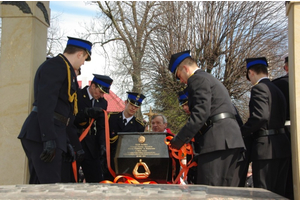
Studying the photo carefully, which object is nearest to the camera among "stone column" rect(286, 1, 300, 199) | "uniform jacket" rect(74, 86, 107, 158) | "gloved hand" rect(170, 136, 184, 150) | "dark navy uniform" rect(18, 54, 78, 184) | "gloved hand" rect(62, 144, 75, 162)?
"stone column" rect(286, 1, 300, 199)

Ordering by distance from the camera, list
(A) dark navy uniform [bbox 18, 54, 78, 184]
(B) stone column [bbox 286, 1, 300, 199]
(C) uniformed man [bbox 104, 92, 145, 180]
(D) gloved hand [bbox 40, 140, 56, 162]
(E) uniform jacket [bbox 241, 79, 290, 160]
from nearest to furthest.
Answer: (B) stone column [bbox 286, 1, 300, 199] → (D) gloved hand [bbox 40, 140, 56, 162] → (A) dark navy uniform [bbox 18, 54, 78, 184] → (E) uniform jacket [bbox 241, 79, 290, 160] → (C) uniformed man [bbox 104, 92, 145, 180]

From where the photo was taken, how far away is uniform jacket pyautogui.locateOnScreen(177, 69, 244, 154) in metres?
3.51

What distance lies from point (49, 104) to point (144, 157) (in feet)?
4.31

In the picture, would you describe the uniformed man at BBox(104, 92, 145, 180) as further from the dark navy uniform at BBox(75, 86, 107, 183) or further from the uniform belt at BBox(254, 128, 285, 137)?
the uniform belt at BBox(254, 128, 285, 137)

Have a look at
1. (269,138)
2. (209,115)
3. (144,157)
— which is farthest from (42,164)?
(269,138)

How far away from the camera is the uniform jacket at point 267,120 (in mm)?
4039

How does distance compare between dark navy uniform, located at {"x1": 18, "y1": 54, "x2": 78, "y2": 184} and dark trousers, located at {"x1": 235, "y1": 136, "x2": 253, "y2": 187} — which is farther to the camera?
dark trousers, located at {"x1": 235, "y1": 136, "x2": 253, "y2": 187}

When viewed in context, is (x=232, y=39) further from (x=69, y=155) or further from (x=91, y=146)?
(x=69, y=155)

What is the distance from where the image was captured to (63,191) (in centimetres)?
213

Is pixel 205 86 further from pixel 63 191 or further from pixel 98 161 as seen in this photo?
pixel 98 161

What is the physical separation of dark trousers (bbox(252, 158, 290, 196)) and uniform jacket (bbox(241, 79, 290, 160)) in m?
0.10

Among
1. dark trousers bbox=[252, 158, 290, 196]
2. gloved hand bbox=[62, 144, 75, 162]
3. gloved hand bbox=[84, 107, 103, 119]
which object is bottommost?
dark trousers bbox=[252, 158, 290, 196]

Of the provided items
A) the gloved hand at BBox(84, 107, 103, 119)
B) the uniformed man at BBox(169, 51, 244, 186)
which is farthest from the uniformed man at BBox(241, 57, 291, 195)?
the gloved hand at BBox(84, 107, 103, 119)

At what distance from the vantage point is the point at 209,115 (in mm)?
3545
